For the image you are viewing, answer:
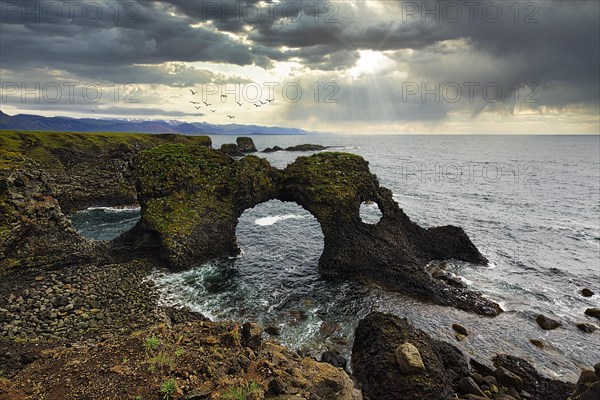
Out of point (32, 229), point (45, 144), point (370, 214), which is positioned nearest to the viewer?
point (32, 229)

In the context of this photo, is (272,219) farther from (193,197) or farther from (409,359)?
(409,359)

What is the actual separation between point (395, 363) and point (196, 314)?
624 inches

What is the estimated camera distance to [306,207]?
37906mm

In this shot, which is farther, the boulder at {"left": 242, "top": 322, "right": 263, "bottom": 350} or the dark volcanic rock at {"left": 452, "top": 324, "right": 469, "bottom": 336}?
the dark volcanic rock at {"left": 452, "top": 324, "right": 469, "bottom": 336}

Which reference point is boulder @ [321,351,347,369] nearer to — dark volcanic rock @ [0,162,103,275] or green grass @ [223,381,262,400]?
green grass @ [223,381,262,400]

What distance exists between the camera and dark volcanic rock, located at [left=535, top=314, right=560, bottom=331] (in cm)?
2753

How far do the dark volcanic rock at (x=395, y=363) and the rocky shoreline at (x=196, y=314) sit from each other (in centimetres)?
8

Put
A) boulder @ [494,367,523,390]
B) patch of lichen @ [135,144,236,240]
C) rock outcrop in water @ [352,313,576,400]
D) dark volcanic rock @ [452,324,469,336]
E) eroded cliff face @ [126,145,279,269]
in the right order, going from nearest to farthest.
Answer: rock outcrop in water @ [352,313,576,400], boulder @ [494,367,523,390], dark volcanic rock @ [452,324,469,336], eroded cliff face @ [126,145,279,269], patch of lichen @ [135,144,236,240]

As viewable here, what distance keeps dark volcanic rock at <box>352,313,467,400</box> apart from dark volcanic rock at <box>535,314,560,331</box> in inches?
442

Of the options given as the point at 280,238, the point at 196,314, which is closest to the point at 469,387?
the point at 196,314

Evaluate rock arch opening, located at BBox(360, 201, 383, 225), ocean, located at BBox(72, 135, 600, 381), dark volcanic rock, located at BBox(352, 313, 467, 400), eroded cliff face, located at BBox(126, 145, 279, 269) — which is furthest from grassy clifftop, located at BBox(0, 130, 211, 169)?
dark volcanic rock, located at BBox(352, 313, 467, 400)

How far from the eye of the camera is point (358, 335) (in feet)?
74.1

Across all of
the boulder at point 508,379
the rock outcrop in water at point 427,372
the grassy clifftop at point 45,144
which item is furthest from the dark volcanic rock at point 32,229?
the boulder at point 508,379

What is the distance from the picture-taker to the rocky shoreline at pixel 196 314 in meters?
13.3
